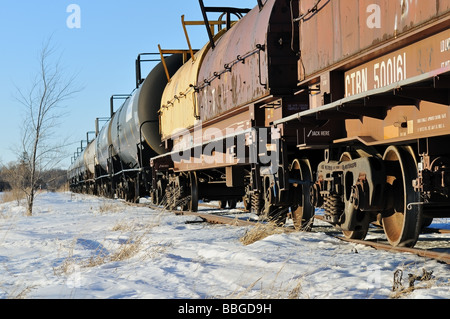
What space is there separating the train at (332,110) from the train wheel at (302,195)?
0.02 m

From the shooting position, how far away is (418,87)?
5.03 m

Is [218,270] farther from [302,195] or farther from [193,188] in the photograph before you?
[193,188]

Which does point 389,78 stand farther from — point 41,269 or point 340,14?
point 41,269

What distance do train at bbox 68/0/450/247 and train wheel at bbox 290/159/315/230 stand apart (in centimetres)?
2

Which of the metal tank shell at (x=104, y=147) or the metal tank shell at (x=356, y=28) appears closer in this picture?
the metal tank shell at (x=356, y=28)

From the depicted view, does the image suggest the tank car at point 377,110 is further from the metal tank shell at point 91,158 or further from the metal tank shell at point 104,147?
the metal tank shell at point 91,158

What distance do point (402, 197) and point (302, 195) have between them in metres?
2.65

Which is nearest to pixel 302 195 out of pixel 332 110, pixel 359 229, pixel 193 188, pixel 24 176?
pixel 359 229

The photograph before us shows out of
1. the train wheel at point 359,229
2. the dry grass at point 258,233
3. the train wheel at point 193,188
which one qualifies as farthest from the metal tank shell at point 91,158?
the train wheel at point 359,229

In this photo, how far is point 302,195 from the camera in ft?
30.5

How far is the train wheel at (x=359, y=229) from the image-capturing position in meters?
7.37

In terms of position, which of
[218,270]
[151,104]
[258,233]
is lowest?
[218,270]
